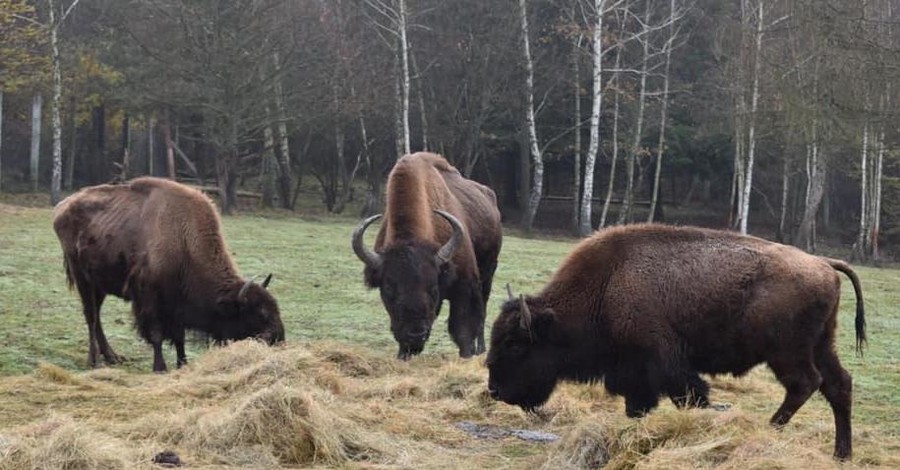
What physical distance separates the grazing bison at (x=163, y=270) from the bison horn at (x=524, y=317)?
3.47 meters

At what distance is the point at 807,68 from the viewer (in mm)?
34094

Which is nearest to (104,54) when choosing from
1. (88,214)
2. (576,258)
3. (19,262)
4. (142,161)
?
(142,161)

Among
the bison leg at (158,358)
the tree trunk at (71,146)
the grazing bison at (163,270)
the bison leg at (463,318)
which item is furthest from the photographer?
the tree trunk at (71,146)

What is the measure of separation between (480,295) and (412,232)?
1.31 meters

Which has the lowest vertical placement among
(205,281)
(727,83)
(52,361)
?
(52,361)

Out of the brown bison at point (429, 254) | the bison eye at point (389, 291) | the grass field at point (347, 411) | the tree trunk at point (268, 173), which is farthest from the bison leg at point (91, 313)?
the tree trunk at point (268, 173)

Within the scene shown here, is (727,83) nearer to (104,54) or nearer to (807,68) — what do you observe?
(807,68)

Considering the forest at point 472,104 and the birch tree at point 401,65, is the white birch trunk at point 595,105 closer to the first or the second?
the forest at point 472,104

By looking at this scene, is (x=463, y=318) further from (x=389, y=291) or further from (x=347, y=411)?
(x=347, y=411)

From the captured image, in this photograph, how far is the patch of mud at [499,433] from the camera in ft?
24.7

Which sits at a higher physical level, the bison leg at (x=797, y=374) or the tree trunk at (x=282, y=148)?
the tree trunk at (x=282, y=148)

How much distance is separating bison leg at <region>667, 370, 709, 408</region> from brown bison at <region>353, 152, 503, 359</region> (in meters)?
3.37

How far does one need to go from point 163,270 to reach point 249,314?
0.96 m

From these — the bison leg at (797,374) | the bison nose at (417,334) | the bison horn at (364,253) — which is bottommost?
the bison nose at (417,334)
